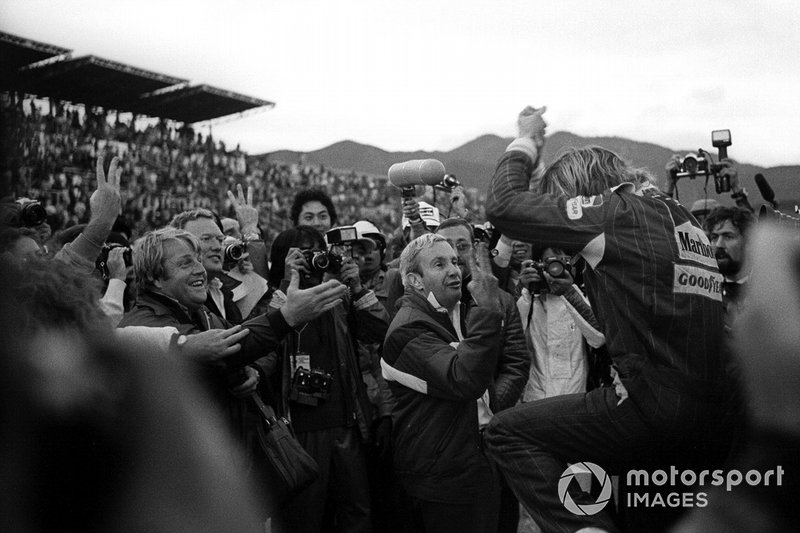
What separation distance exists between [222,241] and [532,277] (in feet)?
6.44

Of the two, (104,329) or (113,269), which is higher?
(104,329)

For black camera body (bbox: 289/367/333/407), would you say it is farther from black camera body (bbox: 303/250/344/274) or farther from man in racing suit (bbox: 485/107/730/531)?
man in racing suit (bbox: 485/107/730/531)

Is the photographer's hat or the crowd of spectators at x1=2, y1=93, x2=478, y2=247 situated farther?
the crowd of spectators at x1=2, y1=93, x2=478, y2=247

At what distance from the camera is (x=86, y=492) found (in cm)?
133

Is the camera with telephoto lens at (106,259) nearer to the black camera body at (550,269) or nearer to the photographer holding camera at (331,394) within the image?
the photographer holding camera at (331,394)

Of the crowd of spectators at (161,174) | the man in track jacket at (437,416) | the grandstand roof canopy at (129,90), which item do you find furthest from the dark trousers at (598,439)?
the grandstand roof canopy at (129,90)

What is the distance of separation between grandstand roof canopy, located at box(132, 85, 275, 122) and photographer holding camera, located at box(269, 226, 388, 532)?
2612 centimetres

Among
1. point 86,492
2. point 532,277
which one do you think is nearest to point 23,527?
point 86,492

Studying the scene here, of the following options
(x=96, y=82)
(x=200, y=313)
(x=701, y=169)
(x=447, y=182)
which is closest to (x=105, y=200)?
(x=200, y=313)

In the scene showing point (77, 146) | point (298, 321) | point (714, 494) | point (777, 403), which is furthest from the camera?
point (77, 146)

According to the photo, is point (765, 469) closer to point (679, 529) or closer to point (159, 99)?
point (679, 529)

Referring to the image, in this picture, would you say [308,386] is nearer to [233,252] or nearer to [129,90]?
[233,252]

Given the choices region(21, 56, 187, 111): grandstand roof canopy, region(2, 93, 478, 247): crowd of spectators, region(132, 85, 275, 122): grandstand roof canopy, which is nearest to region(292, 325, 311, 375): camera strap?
region(2, 93, 478, 247): crowd of spectators

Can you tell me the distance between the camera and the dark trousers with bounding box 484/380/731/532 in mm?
3061
